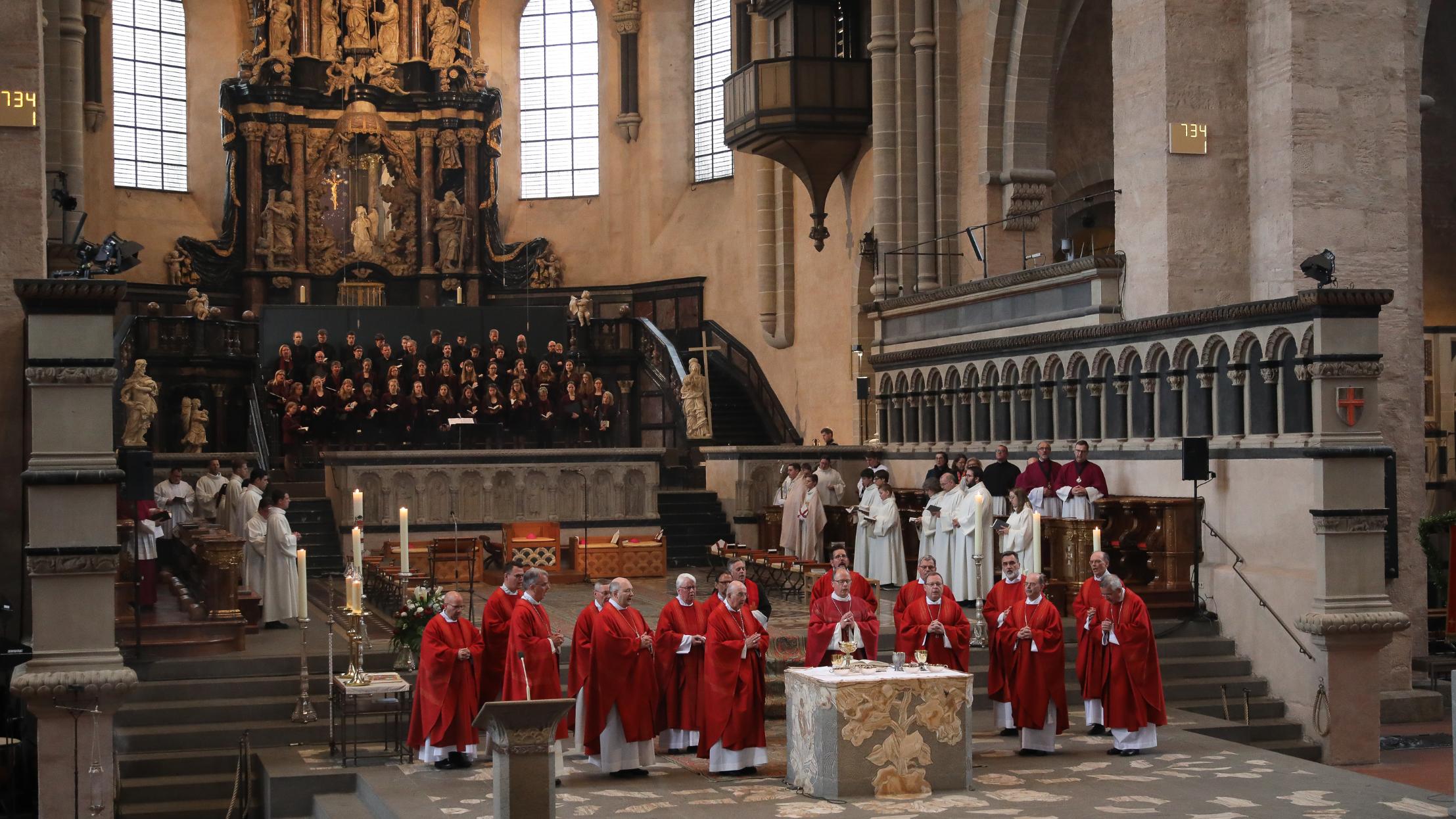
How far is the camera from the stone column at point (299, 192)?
3394 cm

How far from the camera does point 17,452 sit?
15.5 meters

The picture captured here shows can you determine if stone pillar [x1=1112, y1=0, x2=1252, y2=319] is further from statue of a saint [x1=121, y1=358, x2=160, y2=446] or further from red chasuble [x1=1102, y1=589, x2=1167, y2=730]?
statue of a saint [x1=121, y1=358, x2=160, y2=446]

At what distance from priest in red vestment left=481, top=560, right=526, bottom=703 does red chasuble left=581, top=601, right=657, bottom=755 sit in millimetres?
770

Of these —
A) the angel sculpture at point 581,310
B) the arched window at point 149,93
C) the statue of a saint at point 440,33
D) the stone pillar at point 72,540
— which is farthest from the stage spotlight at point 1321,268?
the arched window at point 149,93

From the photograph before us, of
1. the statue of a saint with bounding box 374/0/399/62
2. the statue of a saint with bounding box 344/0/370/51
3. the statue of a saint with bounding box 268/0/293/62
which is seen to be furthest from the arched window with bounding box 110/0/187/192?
the statue of a saint with bounding box 374/0/399/62

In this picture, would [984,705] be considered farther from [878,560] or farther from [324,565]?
[324,565]

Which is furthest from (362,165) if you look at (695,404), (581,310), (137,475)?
(137,475)

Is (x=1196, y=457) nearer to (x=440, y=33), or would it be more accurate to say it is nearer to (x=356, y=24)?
(x=440, y=33)

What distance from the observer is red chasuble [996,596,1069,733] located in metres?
13.2

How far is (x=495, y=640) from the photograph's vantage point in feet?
43.5

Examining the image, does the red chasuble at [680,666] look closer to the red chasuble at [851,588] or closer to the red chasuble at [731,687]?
the red chasuble at [731,687]

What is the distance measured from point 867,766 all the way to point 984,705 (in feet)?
14.0

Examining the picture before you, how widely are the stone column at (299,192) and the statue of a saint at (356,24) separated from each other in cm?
206

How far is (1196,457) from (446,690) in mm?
7634
